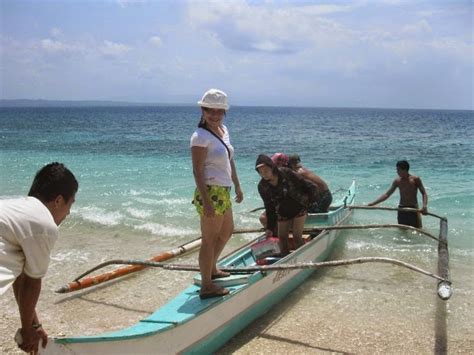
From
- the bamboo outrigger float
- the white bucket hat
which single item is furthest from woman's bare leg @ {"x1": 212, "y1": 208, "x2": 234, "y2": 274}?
the white bucket hat

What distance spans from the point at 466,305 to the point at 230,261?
3.16m

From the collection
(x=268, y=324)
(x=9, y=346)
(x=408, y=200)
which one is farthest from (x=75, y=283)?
(x=408, y=200)

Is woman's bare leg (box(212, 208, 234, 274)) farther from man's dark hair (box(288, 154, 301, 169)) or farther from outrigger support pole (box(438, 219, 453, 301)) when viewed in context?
man's dark hair (box(288, 154, 301, 169))

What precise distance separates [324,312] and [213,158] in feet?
9.25

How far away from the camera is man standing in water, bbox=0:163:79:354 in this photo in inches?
92.0

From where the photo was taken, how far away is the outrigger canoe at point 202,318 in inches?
144

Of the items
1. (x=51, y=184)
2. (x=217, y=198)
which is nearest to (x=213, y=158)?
(x=217, y=198)

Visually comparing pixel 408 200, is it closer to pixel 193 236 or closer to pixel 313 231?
pixel 313 231

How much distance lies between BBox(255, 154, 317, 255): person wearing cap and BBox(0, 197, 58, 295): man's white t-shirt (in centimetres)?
355

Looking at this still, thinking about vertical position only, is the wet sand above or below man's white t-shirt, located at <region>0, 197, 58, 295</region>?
below

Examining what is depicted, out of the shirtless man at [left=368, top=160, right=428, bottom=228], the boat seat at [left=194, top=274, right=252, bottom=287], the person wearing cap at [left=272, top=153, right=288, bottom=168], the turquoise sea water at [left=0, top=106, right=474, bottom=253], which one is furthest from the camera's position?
the turquoise sea water at [left=0, top=106, right=474, bottom=253]

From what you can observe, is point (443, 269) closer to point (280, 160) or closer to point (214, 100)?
point (280, 160)

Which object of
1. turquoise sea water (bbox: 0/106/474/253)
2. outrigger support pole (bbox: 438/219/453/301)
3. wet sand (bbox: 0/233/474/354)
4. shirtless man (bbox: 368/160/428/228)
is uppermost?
shirtless man (bbox: 368/160/428/228)

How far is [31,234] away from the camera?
7.74 feet
